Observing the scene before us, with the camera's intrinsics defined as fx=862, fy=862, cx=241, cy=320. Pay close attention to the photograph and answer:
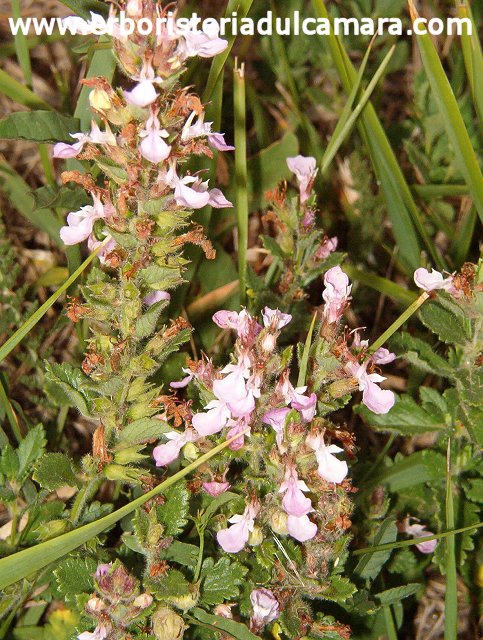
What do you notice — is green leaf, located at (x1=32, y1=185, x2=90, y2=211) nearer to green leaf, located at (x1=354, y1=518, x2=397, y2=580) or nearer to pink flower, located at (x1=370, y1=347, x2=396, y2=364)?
pink flower, located at (x1=370, y1=347, x2=396, y2=364)

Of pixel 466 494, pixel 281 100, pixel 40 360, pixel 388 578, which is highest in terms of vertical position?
pixel 281 100

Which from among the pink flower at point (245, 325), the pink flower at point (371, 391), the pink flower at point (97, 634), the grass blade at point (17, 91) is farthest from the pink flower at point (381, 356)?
the grass blade at point (17, 91)

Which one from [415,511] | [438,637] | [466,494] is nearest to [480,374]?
[466,494]

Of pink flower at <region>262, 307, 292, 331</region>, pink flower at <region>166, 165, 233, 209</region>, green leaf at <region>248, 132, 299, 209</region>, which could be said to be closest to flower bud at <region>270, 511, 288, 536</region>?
pink flower at <region>262, 307, 292, 331</region>

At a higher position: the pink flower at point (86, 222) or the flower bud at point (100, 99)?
the flower bud at point (100, 99)

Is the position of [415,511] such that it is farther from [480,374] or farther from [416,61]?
[416,61]

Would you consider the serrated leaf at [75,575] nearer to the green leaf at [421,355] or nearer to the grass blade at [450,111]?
the green leaf at [421,355]

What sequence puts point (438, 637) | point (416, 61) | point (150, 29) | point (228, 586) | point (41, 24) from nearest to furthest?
point (150, 29) < point (228, 586) < point (438, 637) < point (41, 24) < point (416, 61)
